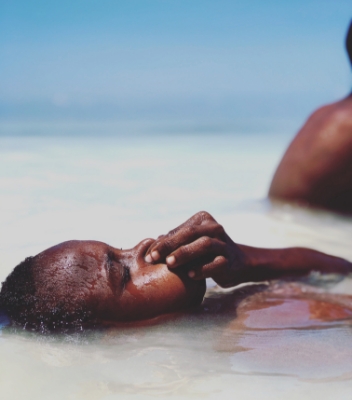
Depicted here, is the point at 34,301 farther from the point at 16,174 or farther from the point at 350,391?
the point at 16,174

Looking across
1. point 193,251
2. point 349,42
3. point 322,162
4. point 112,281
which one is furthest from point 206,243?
point 349,42

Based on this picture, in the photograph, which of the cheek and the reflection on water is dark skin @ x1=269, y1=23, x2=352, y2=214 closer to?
the reflection on water

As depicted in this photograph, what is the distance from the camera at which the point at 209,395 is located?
4.98 ft

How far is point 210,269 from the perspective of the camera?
2.10 m

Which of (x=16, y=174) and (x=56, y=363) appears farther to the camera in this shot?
(x=16, y=174)

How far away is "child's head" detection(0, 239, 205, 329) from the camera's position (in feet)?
6.29

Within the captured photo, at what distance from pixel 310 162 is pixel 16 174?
8.68 feet

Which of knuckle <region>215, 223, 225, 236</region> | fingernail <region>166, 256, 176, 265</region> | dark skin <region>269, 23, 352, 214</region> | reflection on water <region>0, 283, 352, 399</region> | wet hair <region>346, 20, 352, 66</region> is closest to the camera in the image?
reflection on water <region>0, 283, 352, 399</region>

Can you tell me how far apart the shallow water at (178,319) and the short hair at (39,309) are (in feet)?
0.16

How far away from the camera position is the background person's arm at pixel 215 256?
207 cm

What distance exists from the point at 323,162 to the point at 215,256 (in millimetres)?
1520

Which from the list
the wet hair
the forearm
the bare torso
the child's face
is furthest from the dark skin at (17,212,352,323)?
the wet hair

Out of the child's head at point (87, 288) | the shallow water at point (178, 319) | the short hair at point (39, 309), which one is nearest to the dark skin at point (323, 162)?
the shallow water at point (178, 319)

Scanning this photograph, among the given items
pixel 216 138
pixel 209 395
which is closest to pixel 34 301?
pixel 209 395
